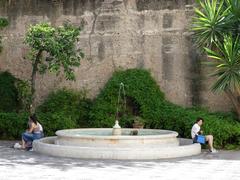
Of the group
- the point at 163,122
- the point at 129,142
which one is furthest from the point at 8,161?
the point at 163,122

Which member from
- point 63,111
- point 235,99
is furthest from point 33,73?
point 235,99

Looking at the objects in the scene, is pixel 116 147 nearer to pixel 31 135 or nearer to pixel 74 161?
pixel 74 161

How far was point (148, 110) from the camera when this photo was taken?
13500 mm

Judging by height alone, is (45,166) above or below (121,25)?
below

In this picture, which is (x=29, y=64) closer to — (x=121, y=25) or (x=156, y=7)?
(x=121, y=25)

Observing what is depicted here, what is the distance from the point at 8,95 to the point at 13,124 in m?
1.48

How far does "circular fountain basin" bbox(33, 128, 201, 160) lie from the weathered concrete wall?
4025 mm

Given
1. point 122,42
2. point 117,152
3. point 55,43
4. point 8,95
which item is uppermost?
point 122,42

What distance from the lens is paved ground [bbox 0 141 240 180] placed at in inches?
287

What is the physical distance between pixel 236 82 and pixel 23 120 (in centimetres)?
598

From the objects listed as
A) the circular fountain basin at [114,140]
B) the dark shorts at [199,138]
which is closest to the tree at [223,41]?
the dark shorts at [199,138]

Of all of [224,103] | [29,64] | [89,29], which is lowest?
[224,103]

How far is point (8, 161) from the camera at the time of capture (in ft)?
29.5

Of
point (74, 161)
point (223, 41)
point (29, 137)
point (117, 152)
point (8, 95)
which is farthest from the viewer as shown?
point (8, 95)
